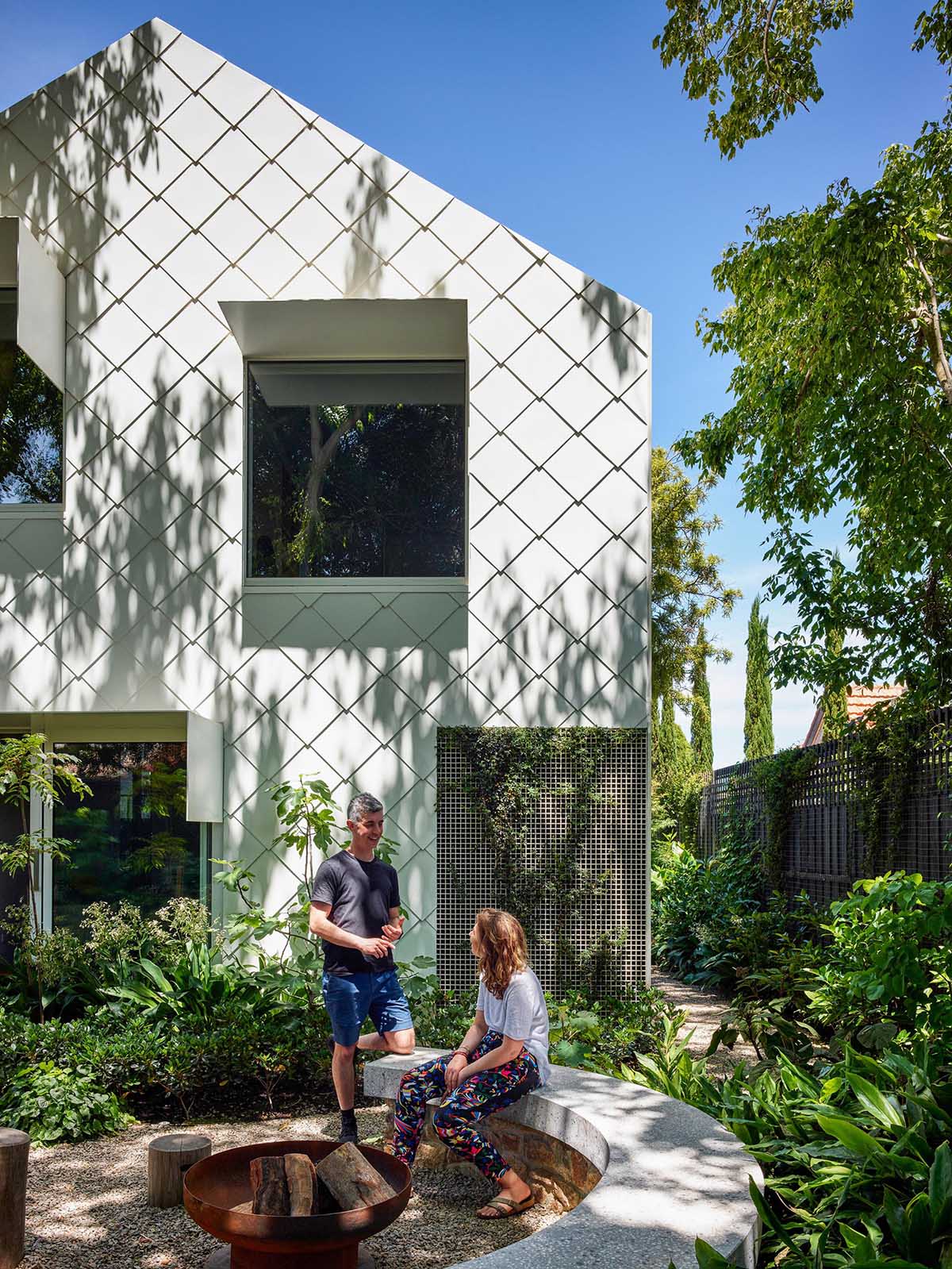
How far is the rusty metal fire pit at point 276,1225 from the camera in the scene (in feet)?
10.8

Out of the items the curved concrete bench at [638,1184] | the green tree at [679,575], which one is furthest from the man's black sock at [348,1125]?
the green tree at [679,575]

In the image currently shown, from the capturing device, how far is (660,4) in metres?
7.68

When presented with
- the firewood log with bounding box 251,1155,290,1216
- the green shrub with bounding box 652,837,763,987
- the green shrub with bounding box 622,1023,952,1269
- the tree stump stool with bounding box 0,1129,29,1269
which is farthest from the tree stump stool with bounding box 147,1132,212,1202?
the green shrub with bounding box 652,837,763,987

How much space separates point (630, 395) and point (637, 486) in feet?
2.35

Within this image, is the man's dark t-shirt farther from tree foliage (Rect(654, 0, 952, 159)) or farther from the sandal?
tree foliage (Rect(654, 0, 952, 159))

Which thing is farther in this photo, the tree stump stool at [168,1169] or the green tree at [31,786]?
the green tree at [31,786]

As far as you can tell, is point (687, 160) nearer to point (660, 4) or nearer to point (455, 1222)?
point (660, 4)

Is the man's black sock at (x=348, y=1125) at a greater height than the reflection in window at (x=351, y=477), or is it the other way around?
Result: the reflection in window at (x=351, y=477)

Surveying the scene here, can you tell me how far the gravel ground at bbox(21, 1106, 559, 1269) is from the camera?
4.04 m

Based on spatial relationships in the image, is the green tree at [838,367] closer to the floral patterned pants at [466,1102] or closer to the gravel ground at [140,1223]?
the floral patterned pants at [466,1102]

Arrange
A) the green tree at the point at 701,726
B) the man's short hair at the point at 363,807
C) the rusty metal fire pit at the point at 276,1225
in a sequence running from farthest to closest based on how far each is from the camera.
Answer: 1. the green tree at the point at 701,726
2. the man's short hair at the point at 363,807
3. the rusty metal fire pit at the point at 276,1225

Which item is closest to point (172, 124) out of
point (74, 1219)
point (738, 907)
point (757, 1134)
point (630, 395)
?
point (630, 395)

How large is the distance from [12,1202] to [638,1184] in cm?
244

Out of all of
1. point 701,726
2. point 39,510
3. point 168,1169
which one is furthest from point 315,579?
point 701,726
